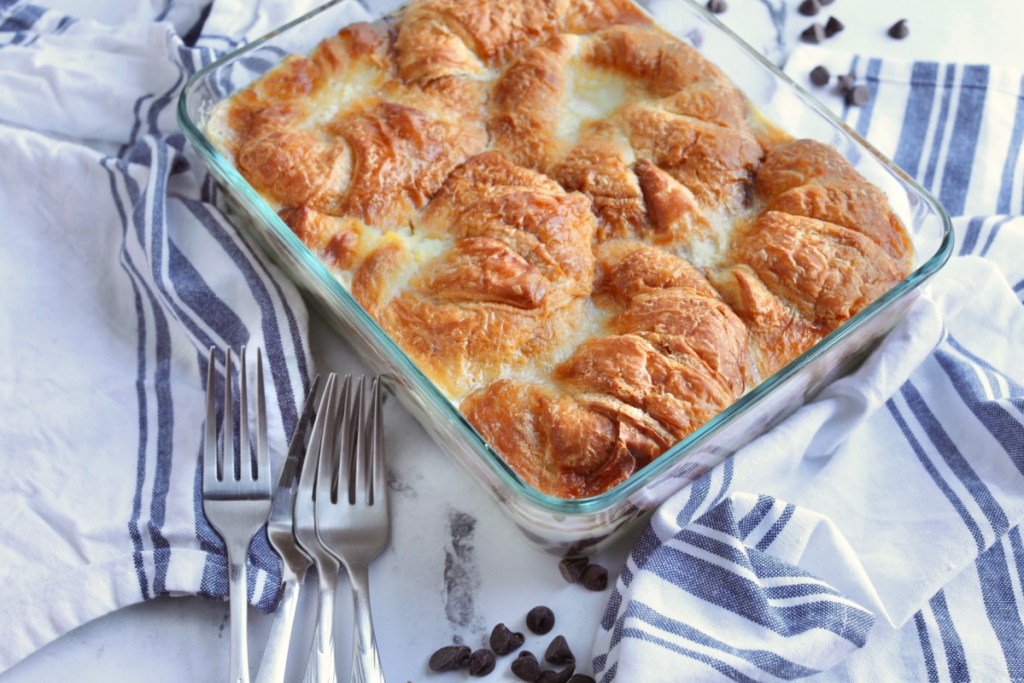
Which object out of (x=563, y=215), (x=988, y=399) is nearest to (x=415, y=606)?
(x=563, y=215)

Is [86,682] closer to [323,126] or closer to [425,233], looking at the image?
[425,233]

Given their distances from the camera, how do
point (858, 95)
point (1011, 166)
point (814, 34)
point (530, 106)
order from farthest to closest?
point (814, 34), point (858, 95), point (1011, 166), point (530, 106)

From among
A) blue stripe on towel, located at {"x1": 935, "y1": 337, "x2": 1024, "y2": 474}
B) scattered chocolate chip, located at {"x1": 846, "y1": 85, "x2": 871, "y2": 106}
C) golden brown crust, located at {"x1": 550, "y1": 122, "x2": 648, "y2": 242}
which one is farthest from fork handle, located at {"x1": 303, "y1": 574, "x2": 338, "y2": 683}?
scattered chocolate chip, located at {"x1": 846, "y1": 85, "x2": 871, "y2": 106}

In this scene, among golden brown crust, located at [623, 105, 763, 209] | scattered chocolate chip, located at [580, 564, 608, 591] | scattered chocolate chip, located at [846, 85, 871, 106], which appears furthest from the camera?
scattered chocolate chip, located at [846, 85, 871, 106]

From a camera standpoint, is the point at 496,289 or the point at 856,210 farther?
the point at 856,210

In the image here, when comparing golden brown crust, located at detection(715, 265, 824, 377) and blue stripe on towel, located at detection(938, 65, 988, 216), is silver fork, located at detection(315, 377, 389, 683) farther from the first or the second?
blue stripe on towel, located at detection(938, 65, 988, 216)

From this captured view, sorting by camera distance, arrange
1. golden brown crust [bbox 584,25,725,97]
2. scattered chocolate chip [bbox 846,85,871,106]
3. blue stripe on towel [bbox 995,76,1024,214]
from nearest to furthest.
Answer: golden brown crust [bbox 584,25,725,97]
blue stripe on towel [bbox 995,76,1024,214]
scattered chocolate chip [bbox 846,85,871,106]

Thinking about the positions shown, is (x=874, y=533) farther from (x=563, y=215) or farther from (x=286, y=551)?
(x=286, y=551)

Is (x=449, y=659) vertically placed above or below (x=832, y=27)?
below
